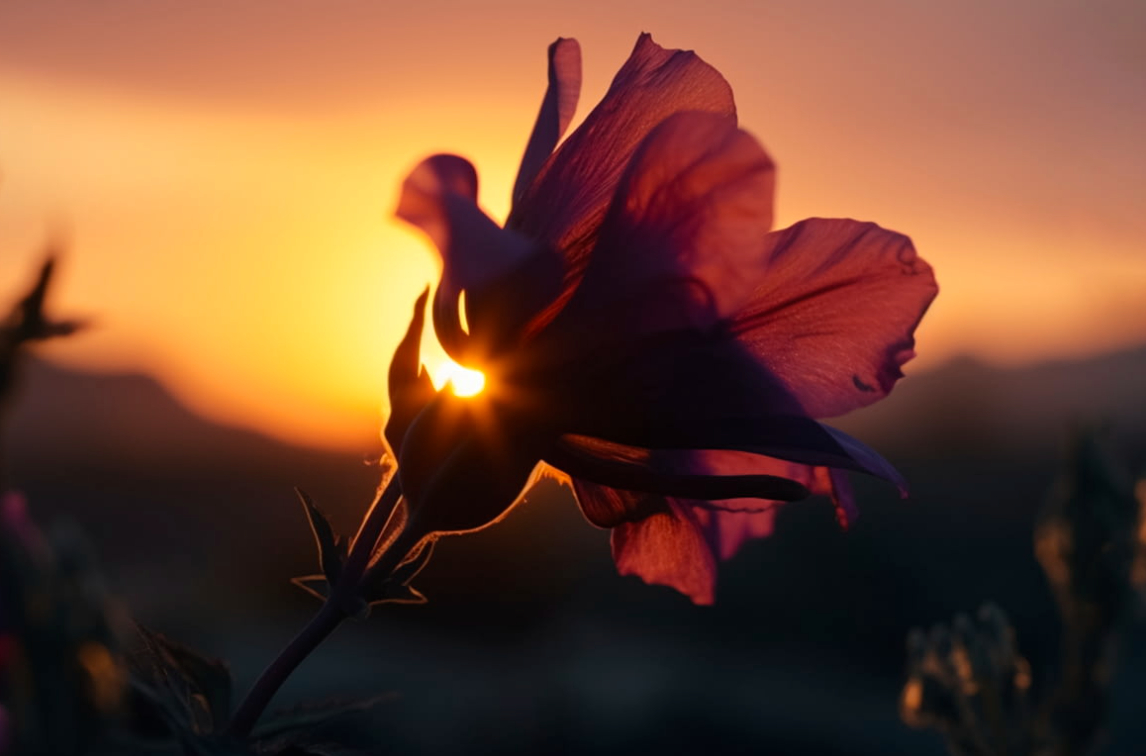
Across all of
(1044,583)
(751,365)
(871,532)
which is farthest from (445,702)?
(751,365)

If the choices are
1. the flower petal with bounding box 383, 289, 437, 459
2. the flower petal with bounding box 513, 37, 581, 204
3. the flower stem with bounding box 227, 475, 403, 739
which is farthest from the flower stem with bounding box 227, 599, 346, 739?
the flower petal with bounding box 513, 37, 581, 204

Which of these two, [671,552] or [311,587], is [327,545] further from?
[671,552]

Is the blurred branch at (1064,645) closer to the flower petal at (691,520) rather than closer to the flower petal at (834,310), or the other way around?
the flower petal at (691,520)

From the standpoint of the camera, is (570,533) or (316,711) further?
(570,533)

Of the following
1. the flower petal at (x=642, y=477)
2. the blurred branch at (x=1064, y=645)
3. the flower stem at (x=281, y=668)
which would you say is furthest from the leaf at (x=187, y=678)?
the blurred branch at (x=1064, y=645)

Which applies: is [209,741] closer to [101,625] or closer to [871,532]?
[101,625]

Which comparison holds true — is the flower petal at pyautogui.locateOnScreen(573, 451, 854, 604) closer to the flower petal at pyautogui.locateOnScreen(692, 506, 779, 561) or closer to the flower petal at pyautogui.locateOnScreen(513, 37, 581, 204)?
the flower petal at pyautogui.locateOnScreen(692, 506, 779, 561)

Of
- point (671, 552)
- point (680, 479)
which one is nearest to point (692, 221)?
point (680, 479)
